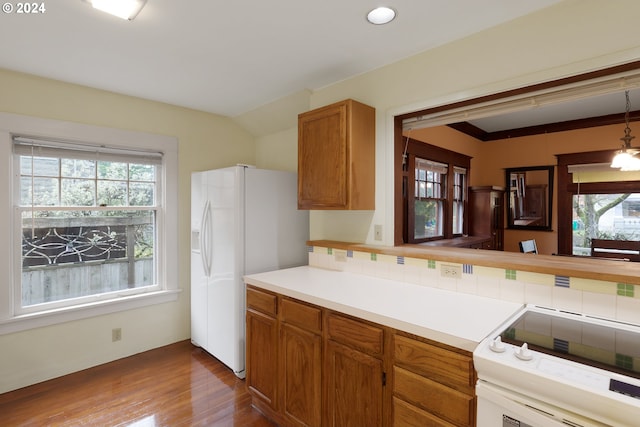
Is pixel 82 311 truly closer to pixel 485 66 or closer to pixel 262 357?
pixel 262 357

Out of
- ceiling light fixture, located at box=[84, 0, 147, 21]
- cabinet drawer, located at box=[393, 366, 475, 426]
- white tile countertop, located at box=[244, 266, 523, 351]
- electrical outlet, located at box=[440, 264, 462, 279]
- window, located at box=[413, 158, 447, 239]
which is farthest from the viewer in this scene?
window, located at box=[413, 158, 447, 239]

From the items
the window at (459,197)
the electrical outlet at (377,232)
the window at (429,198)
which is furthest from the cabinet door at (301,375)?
the window at (459,197)

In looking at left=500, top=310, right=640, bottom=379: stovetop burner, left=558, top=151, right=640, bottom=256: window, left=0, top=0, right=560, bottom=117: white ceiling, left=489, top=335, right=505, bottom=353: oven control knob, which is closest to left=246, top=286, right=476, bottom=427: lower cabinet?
left=489, top=335, right=505, bottom=353: oven control knob

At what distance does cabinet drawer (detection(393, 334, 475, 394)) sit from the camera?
1187 mm

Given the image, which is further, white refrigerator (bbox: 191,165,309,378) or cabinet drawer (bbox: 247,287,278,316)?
white refrigerator (bbox: 191,165,309,378)

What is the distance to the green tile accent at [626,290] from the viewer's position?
1347 mm

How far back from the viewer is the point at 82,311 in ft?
8.96

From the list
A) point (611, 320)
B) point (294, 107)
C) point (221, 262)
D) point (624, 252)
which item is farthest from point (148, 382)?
point (624, 252)

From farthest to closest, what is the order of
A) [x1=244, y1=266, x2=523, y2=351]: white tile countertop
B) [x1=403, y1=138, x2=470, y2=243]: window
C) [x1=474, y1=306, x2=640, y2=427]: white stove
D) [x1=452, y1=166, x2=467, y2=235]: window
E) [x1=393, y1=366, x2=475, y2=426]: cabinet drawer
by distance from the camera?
[x1=452, y1=166, x2=467, y2=235]: window, [x1=403, y1=138, x2=470, y2=243]: window, [x1=244, y1=266, x2=523, y2=351]: white tile countertop, [x1=393, y1=366, x2=475, y2=426]: cabinet drawer, [x1=474, y1=306, x2=640, y2=427]: white stove

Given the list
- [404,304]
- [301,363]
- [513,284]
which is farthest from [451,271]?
[301,363]

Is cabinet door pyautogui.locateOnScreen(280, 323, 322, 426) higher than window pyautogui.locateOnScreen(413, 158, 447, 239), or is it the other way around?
window pyautogui.locateOnScreen(413, 158, 447, 239)

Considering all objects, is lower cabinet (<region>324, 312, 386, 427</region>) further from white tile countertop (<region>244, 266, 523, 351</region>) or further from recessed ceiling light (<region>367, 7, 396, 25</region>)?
recessed ceiling light (<region>367, 7, 396, 25</region>)

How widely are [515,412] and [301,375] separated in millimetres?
1119

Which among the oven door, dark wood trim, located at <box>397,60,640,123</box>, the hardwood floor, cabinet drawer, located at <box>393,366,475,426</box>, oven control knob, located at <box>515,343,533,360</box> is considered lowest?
the hardwood floor
